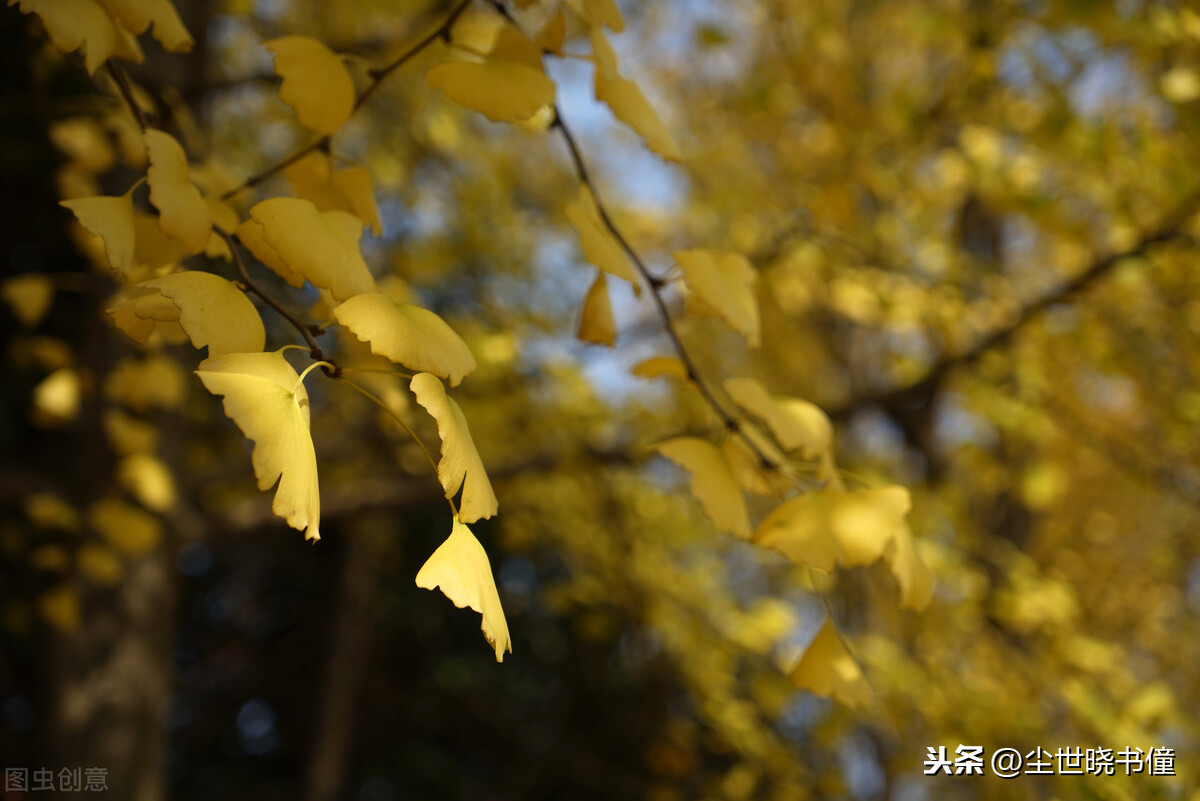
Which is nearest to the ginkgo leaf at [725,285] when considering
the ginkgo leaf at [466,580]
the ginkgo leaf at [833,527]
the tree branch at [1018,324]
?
the ginkgo leaf at [833,527]

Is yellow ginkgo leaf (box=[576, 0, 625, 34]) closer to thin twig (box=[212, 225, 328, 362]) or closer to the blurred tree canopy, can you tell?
the blurred tree canopy

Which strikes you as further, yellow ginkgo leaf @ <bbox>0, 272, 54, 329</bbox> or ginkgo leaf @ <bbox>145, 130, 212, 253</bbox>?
yellow ginkgo leaf @ <bbox>0, 272, 54, 329</bbox>

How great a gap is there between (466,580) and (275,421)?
0.36 ft

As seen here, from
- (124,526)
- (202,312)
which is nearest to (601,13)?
(202,312)

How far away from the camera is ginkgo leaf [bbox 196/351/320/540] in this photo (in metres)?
0.34

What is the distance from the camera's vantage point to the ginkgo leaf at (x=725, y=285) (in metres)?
0.53

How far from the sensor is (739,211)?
2357 mm

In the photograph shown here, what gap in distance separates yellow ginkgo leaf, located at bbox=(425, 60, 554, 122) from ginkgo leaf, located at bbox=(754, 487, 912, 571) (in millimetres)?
290

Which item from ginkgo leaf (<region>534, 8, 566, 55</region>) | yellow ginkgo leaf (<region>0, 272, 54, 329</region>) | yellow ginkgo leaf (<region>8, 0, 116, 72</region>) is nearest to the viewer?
yellow ginkgo leaf (<region>8, 0, 116, 72</region>)

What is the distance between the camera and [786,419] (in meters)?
0.55

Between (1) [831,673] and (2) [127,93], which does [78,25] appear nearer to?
(2) [127,93]

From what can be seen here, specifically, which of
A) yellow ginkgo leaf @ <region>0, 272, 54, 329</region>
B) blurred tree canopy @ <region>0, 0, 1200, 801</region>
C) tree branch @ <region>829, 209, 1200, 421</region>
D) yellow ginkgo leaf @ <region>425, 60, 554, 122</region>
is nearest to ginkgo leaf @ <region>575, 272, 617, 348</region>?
blurred tree canopy @ <region>0, 0, 1200, 801</region>

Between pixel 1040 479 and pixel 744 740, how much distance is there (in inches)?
33.4

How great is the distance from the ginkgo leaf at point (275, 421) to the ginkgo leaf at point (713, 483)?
Answer: 0.73 feet
